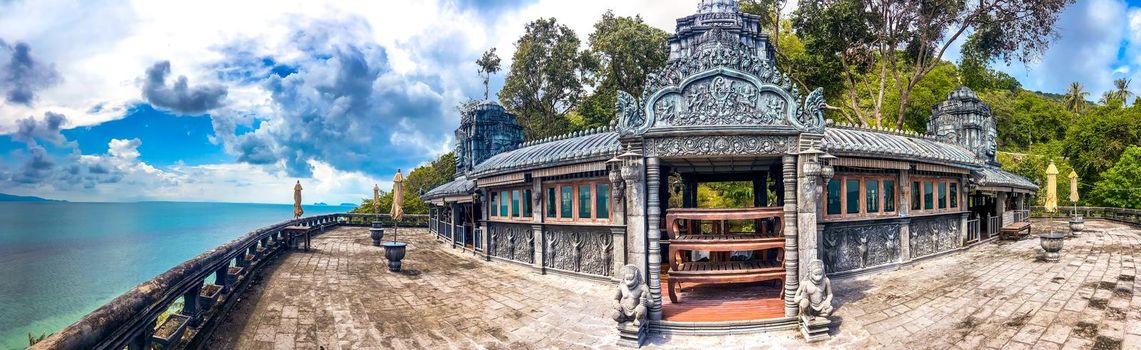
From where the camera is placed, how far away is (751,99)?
7.22 meters

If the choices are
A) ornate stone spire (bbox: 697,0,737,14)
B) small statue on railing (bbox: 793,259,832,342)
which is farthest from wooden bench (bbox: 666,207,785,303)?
ornate stone spire (bbox: 697,0,737,14)

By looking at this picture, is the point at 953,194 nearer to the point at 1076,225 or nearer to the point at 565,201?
the point at 1076,225

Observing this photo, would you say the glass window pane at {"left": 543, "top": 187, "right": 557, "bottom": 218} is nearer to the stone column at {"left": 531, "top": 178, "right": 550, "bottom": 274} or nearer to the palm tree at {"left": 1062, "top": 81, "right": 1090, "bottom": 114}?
the stone column at {"left": 531, "top": 178, "right": 550, "bottom": 274}

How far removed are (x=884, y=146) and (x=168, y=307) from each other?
12.7m

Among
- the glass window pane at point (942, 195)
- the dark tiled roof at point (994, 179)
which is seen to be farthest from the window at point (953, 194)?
the dark tiled roof at point (994, 179)

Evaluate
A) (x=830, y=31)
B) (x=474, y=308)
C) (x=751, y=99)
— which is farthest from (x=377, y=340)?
(x=830, y=31)

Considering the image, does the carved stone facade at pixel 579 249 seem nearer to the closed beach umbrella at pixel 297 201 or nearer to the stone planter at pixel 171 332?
the stone planter at pixel 171 332

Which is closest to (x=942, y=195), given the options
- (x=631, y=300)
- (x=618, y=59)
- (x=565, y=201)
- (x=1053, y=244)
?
(x=1053, y=244)

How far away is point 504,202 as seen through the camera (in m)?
13.0

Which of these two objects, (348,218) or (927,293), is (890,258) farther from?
(348,218)

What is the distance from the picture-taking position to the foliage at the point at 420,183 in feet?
114

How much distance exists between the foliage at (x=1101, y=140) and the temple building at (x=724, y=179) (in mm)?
20381

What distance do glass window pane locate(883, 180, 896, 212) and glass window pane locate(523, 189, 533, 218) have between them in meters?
8.14

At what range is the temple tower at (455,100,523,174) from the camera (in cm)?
1777
